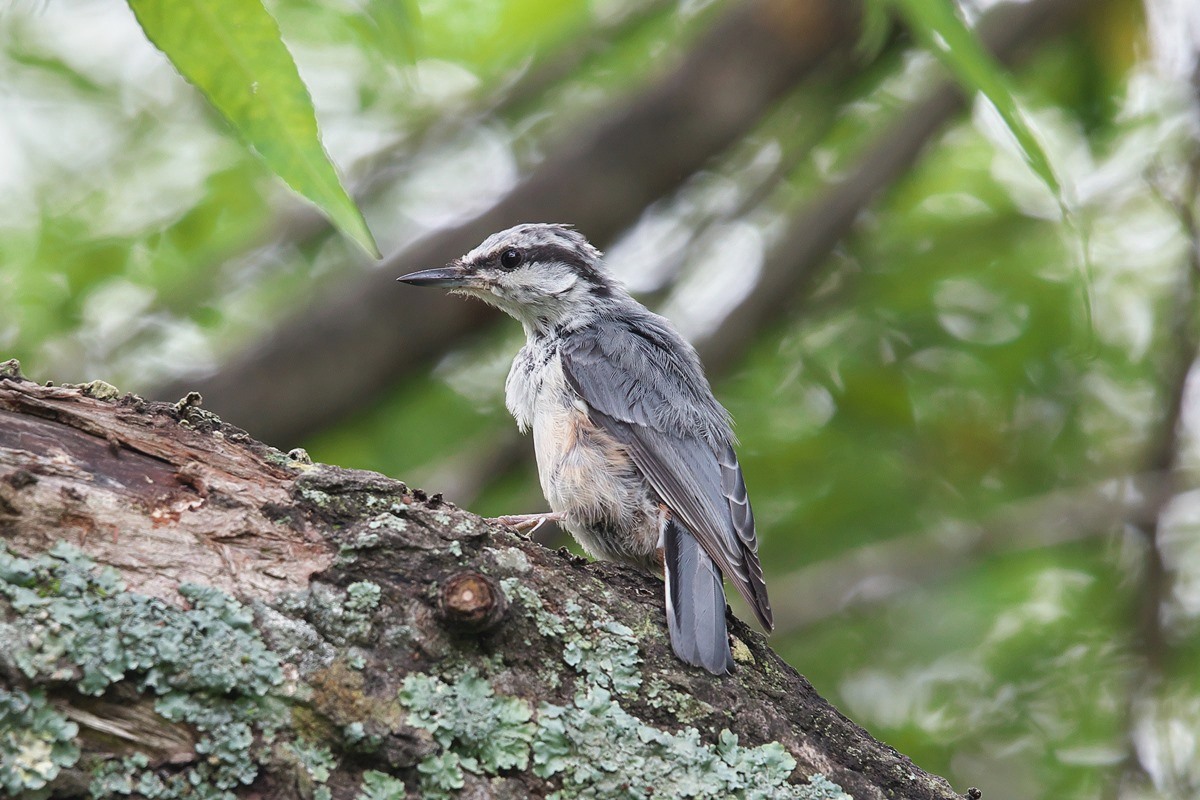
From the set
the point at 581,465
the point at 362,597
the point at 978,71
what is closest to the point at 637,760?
the point at 362,597

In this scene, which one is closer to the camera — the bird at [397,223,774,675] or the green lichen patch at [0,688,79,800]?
the green lichen patch at [0,688,79,800]

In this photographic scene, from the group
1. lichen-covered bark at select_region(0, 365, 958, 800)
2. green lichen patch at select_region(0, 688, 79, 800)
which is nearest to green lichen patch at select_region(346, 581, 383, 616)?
lichen-covered bark at select_region(0, 365, 958, 800)

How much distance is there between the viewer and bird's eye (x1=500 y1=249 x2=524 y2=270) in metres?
4.69

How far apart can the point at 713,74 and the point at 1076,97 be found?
6.38 feet

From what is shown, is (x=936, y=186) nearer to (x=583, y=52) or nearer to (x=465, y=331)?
(x=583, y=52)

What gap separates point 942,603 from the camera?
4875mm

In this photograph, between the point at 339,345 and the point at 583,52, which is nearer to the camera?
the point at 339,345

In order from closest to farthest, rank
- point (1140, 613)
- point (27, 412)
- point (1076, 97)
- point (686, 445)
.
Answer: point (27, 412), point (686, 445), point (1140, 613), point (1076, 97)

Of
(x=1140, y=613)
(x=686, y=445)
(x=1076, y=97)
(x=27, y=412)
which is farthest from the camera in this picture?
(x=1076, y=97)

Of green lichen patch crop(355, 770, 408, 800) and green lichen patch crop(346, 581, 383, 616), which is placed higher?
green lichen patch crop(346, 581, 383, 616)

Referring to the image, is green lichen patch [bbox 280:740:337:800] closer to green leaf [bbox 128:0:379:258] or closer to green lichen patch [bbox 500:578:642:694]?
green lichen patch [bbox 500:578:642:694]

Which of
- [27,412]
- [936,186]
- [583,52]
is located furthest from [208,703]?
[936,186]

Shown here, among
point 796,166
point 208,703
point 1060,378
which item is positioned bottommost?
point 208,703

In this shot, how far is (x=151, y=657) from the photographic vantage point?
6.28 ft
